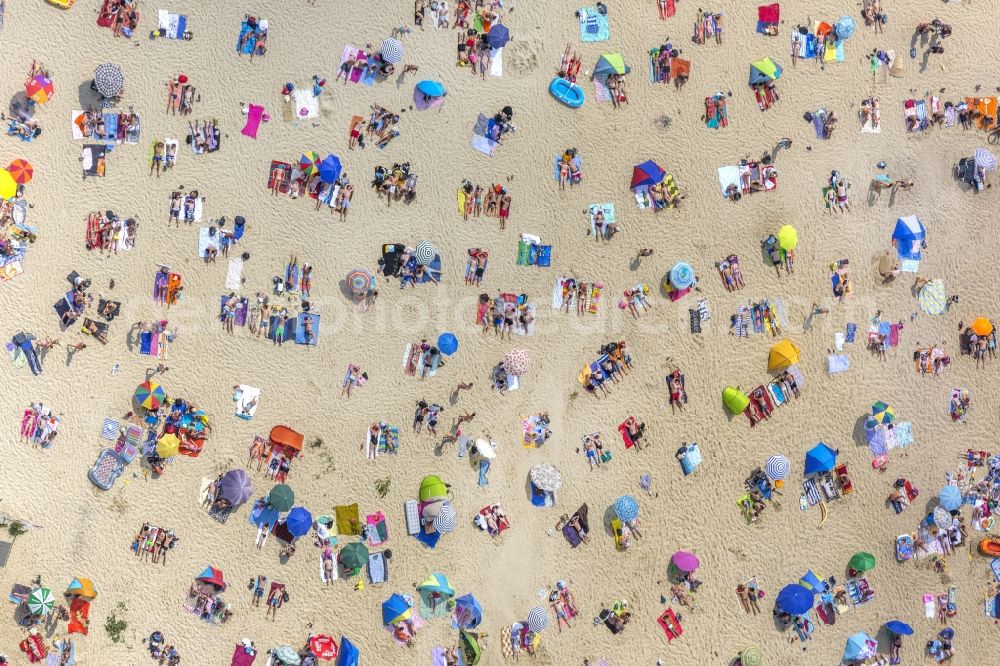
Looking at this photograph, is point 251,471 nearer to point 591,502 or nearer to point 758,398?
point 591,502

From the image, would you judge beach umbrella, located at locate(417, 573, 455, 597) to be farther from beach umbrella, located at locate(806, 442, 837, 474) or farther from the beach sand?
beach umbrella, located at locate(806, 442, 837, 474)

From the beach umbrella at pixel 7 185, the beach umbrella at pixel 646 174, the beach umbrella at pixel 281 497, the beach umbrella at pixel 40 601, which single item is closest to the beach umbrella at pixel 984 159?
the beach umbrella at pixel 646 174

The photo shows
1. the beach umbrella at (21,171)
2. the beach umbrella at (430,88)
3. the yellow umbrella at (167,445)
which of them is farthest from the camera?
the beach umbrella at (430,88)

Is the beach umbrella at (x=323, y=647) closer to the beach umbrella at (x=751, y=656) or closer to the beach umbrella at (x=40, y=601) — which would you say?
the beach umbrella at (x=40, y=601)

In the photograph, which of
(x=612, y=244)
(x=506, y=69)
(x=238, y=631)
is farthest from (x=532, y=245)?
(x=238, y=631)

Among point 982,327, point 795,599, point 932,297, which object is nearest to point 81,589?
point 795,599

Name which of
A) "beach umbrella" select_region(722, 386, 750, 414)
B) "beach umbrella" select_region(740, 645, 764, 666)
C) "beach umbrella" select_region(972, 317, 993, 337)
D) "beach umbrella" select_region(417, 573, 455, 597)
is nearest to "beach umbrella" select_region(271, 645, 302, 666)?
"beach umbrella" select_region(417, 573, 455, 597)
